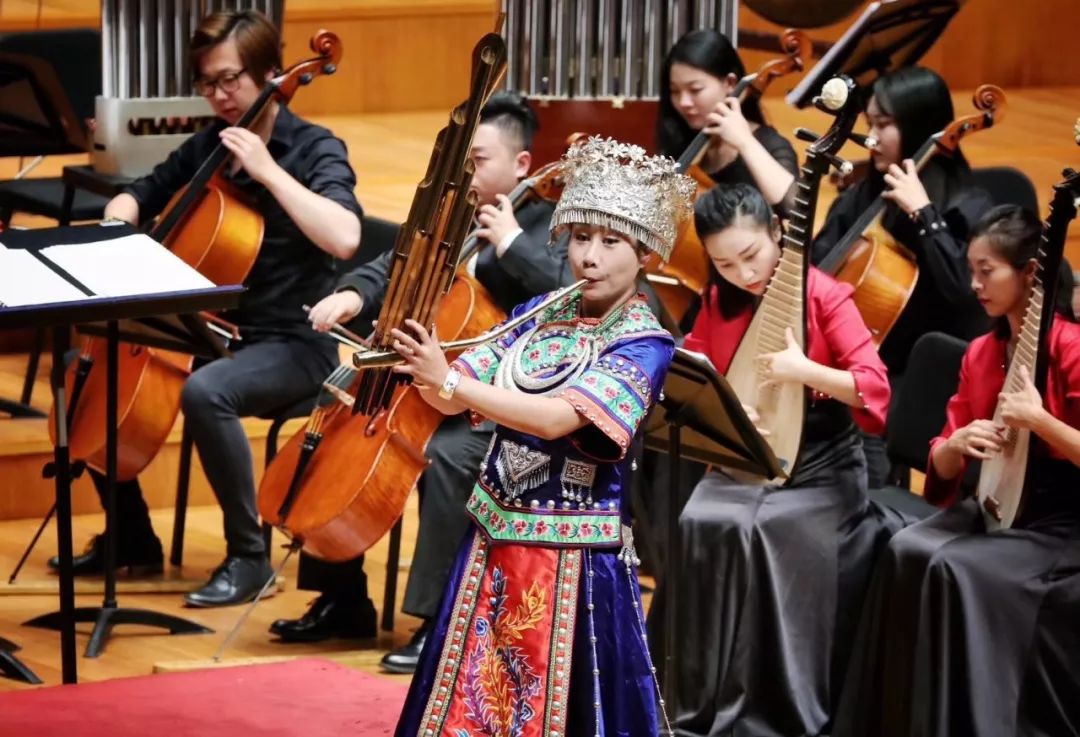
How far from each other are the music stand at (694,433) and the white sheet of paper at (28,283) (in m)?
1.02

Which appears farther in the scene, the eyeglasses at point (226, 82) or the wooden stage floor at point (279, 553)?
the eyeglasses at point (226, 82)

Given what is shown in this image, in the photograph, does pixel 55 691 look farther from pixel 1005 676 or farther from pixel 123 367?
pixel 1005 676

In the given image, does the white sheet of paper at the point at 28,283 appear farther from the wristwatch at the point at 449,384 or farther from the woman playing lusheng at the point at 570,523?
the wristwatch at the point at 449,384

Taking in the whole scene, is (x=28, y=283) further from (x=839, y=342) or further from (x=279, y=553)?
(x=279, y=553)

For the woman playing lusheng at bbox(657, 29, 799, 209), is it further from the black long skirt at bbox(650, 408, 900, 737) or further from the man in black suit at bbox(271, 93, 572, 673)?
the black long skirt at bbox(650, 408, 900, 737)

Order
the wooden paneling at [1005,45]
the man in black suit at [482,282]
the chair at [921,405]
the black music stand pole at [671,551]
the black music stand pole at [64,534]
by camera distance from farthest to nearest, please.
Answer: the wooden paneling at [1005,45] → the man in black suit at [482,282] → the chair at [921,405] → the black music stand pole at [64,534] → the black music stand pole at [671,551]

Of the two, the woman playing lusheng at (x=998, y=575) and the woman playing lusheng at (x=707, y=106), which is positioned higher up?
the woman playing lusheng at (x=707, y=106)

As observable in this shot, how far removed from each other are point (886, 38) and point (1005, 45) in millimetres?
4046

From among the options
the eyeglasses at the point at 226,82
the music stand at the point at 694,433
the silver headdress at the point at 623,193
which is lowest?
the music stand at the point at 694,433

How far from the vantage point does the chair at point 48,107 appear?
5266 mm

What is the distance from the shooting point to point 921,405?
13.7 ft

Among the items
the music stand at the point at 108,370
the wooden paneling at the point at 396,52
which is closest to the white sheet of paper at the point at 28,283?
the music stand at the point at 108,370

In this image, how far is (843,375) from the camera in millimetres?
3840

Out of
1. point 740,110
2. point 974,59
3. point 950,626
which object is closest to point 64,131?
point 740,110
